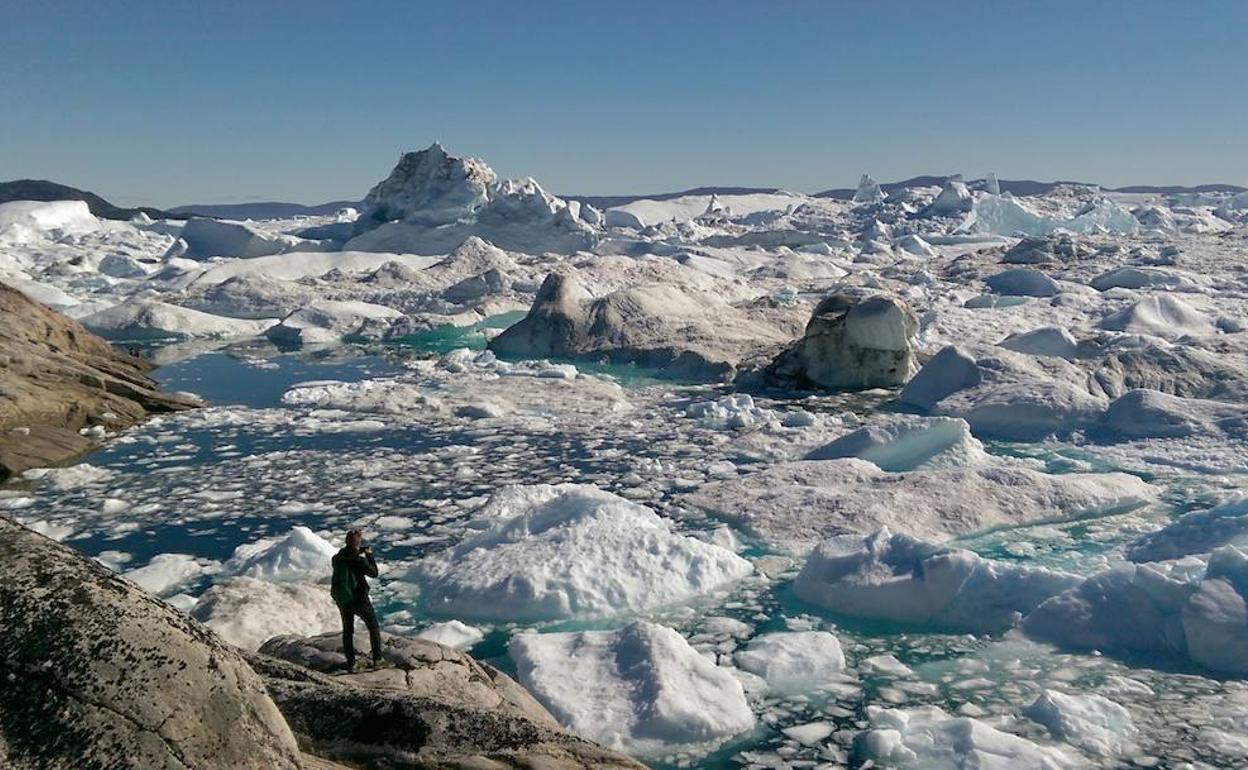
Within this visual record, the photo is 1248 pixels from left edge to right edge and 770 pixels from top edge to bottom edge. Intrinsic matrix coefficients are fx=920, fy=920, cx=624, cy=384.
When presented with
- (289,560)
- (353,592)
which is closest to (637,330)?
(289,560)

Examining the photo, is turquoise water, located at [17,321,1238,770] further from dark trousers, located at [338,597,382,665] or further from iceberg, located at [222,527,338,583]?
dark trousers, located at [338,597,382,665]

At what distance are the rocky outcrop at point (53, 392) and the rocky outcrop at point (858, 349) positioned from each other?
10811 mm

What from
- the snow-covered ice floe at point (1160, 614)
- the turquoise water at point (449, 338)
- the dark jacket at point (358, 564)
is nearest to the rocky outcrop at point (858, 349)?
the turquoise water at point (449, 338)

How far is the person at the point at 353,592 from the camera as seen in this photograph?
471cm

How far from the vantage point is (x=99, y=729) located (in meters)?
2.52

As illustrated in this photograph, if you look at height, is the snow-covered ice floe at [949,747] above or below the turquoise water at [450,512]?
above

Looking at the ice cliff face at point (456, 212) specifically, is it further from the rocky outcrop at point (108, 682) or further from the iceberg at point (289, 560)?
the rocky outcrop at point (108, 682)

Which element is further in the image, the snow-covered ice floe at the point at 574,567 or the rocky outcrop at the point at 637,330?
the rocky outcrop at the point at 637,330

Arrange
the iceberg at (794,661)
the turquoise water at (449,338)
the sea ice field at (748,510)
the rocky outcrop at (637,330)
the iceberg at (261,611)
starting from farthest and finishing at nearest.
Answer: the turquoise water at (449,338)
the rocky outcrop at (637,330)
the iceberg at (261,611)
the iceberg at (794,661)
the sea ice field at (748,510)

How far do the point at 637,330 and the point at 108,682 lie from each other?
18.2 metres

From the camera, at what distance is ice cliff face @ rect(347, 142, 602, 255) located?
147 ft

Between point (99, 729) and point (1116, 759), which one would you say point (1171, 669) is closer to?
point (1116, 759)

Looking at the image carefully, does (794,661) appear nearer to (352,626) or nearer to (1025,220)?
(352,626)

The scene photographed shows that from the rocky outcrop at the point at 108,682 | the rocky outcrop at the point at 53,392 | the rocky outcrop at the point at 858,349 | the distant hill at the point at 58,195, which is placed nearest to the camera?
the rocky outcrop at the point at 108,682
